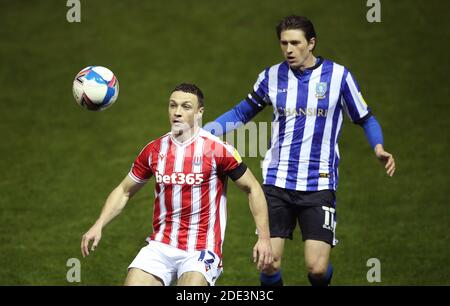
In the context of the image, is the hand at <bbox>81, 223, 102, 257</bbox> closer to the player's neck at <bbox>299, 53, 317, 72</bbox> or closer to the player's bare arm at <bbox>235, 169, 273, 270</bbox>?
the player's bare arm at <bbox>235, 169, 273, 270</bbox>

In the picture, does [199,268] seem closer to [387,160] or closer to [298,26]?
[387,160]

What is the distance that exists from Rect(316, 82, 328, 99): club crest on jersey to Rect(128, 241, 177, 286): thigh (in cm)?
209

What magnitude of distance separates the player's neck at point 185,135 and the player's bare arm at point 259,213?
0.56 meters

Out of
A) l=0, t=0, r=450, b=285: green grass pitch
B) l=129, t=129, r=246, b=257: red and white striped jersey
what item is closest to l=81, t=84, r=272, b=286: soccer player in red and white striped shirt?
l=129, t=129, r=246, b=257: red and white striped jersey

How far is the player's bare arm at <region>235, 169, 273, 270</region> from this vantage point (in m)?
6.71

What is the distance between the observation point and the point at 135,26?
16.9 meters

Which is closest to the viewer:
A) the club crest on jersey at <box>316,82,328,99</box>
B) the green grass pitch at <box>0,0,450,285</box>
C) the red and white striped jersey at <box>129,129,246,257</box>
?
the red and white striped jersey at <box>129,129,246,257</box>

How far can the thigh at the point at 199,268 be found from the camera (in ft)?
21.8

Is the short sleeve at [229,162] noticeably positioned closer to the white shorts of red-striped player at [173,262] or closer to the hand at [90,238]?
the white shorts of red-striped player at [173,262]

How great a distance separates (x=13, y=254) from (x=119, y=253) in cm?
122

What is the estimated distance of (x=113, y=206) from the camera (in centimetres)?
699

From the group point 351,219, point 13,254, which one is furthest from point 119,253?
point 351,219

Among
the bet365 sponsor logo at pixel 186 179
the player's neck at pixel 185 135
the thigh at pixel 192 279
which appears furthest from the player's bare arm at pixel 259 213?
the player's neck at pixel 185 135

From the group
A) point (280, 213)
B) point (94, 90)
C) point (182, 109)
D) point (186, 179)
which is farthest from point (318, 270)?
point (94, 90)
